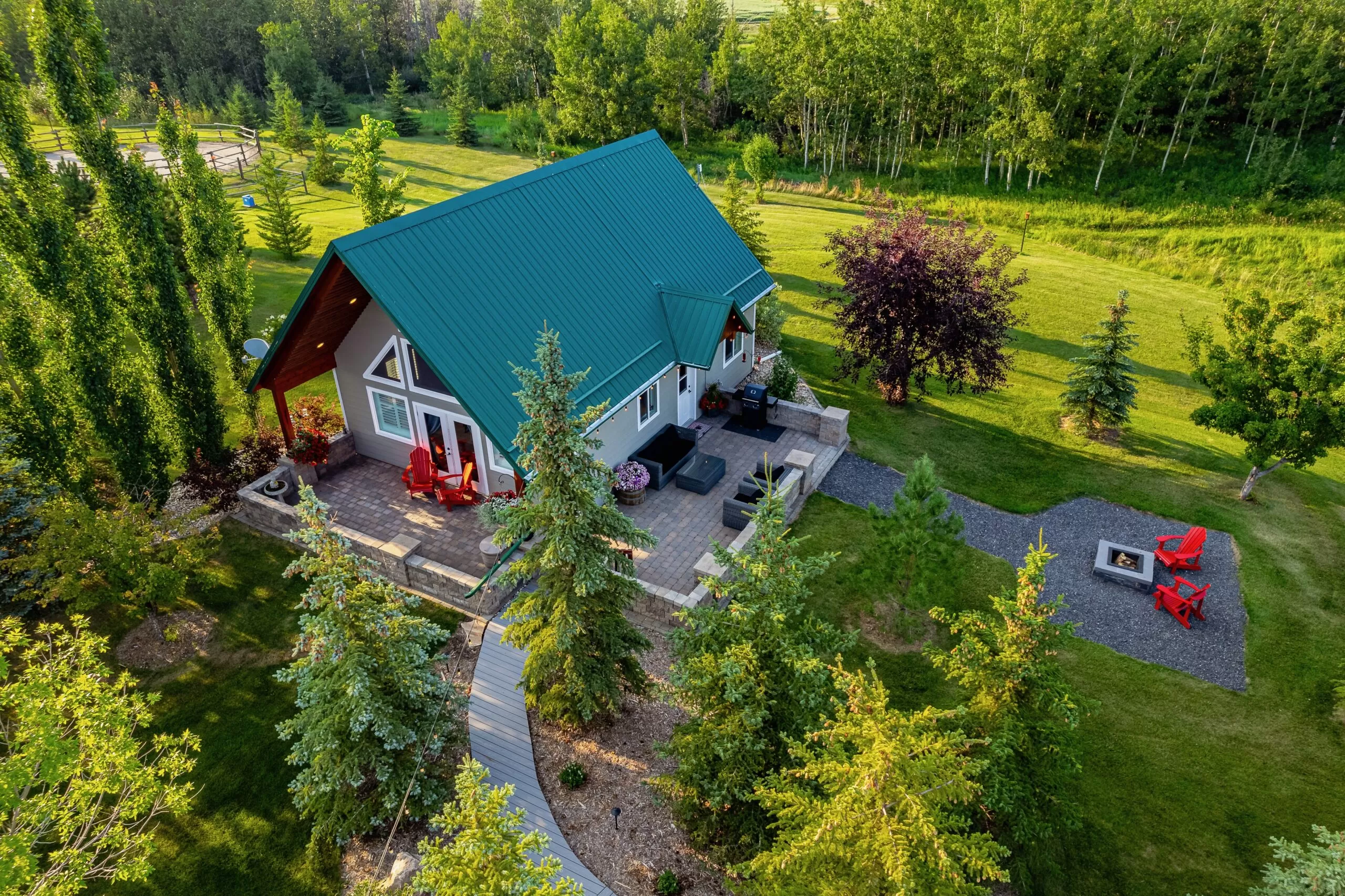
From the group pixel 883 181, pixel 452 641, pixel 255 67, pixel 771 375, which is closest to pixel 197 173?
pixel 452 641

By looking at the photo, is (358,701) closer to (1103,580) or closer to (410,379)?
(410,379)

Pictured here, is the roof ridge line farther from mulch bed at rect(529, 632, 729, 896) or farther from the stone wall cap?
mulch bed at rect(529, 632, 729, 896)

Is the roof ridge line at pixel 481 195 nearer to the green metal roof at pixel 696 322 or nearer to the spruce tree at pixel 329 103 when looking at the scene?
the green metal roof at pixel 696 322

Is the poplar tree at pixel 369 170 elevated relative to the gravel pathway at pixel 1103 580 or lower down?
elevated

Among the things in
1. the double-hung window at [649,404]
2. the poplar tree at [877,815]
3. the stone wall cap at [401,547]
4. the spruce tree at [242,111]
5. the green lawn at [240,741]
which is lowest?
the green lawn at [240,741]

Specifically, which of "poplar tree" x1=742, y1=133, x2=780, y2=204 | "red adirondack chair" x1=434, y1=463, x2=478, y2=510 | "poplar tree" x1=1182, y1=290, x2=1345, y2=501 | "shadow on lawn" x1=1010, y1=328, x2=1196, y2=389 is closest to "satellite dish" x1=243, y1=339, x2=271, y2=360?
"red adirondack chair" x1=434, y1=463, x2=478, y2=510

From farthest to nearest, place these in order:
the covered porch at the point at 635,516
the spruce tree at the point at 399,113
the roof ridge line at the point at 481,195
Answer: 1. the spruce tree at the point at 399,113
2. the covered porch at the point at 635,516
3. the roof ridge line at the point at 481,195

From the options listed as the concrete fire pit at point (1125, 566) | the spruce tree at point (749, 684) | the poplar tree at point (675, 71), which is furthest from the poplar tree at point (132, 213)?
the poplar tree at point (675, 71)

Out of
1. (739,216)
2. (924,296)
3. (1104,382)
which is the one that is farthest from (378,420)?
(1104,382)
